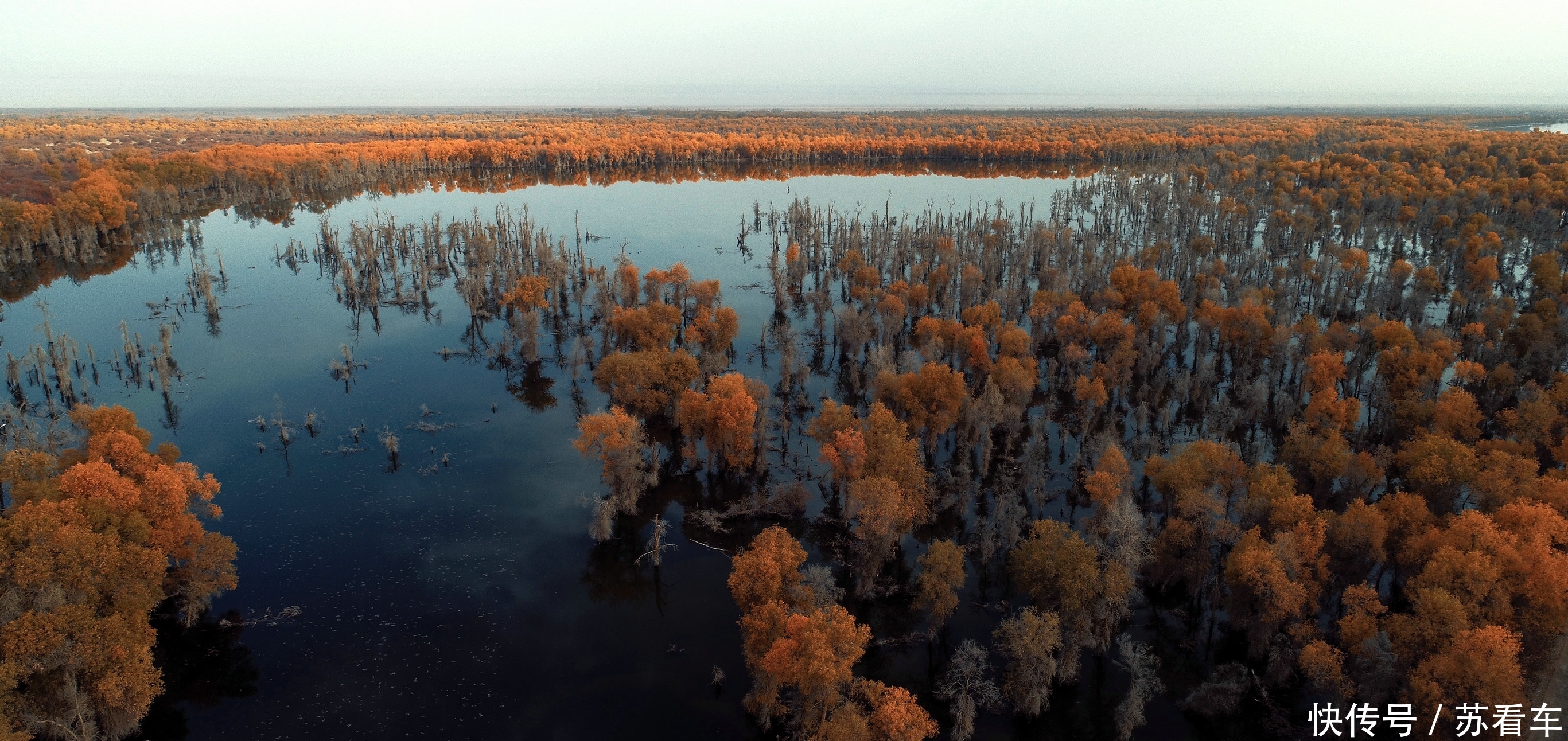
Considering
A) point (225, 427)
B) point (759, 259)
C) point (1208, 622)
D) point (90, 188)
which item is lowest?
point (1208, 622)

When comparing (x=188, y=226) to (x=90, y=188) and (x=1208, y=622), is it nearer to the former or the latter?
(x=90, y=188)

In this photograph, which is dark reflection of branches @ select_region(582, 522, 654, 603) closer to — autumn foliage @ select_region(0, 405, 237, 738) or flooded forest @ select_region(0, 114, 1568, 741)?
flooded forest @ select_region(0, 114, 1568, 741)

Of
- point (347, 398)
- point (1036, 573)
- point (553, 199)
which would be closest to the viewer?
point (1036, 573)

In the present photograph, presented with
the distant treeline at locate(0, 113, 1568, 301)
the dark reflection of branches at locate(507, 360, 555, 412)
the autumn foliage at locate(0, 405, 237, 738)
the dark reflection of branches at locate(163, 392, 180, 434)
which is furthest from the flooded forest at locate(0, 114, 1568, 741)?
the distant treeline at locate(0, 113, 1568, 301)

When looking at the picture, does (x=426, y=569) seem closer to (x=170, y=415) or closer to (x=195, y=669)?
(x=195, y=669)

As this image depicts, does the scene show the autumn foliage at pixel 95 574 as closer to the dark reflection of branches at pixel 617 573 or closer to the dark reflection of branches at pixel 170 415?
the dark reflection of branches at pixel 617 573

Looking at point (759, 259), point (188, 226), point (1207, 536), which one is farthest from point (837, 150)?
point (1207, 536)

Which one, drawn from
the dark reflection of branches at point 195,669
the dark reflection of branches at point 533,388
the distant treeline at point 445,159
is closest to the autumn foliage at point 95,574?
the dark reflection of branches at point 195,669
